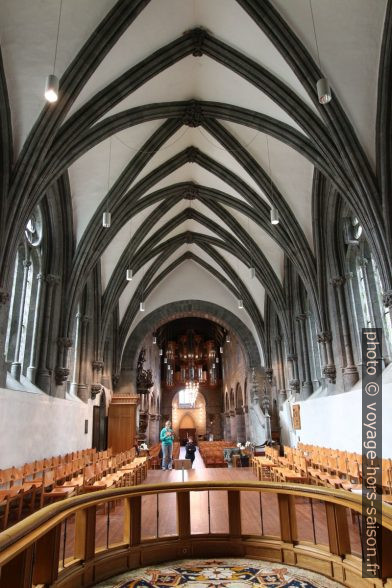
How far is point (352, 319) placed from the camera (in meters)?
13.2

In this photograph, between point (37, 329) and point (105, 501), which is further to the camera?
point (37, 329)

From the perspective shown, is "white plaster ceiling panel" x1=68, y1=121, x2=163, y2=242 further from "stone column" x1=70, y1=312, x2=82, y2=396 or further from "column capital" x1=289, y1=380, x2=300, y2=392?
"column capital" x1=289, y1=380, x2=300, y2=392

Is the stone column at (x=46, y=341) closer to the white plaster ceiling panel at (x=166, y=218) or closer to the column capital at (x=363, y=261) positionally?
the white plaster ceiling panel at (x=166, y=218)

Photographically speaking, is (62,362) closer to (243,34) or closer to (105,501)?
(105,501)

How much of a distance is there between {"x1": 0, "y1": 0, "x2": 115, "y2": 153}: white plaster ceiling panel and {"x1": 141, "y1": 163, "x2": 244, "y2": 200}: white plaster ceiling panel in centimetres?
716

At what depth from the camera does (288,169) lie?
1381cm

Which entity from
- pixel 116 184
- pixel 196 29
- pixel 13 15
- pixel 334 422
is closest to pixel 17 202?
pixel 13 15

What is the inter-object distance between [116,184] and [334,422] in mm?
11072

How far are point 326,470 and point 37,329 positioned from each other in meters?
9.73

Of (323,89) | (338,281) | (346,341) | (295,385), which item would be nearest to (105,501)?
(323,89)

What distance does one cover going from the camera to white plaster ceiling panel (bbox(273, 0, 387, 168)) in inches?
331

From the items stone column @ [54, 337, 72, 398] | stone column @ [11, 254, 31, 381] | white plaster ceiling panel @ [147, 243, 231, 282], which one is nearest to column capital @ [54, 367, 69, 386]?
stone column @ [54, 337, 72, 398]

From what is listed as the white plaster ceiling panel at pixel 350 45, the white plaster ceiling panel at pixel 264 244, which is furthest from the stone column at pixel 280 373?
the white plaster ceiling panel at pixel 350 45

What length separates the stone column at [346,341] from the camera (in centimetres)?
1258
